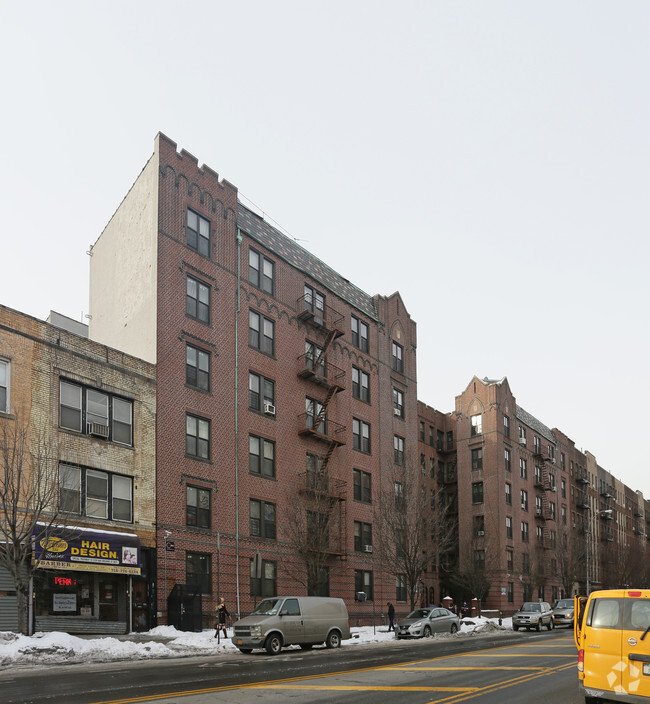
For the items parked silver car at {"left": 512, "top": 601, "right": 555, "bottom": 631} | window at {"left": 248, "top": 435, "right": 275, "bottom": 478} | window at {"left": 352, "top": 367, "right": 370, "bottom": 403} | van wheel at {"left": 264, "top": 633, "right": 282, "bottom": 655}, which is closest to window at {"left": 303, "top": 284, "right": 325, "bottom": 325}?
window at {"left": 352, "top": 367, "right": 370, "bottom": 403}

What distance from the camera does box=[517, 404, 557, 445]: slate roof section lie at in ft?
245

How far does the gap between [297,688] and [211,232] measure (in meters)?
25.9

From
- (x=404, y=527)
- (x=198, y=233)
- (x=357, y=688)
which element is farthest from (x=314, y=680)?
(x=404, y=527)

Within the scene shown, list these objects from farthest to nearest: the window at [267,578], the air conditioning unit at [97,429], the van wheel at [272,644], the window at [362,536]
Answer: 1. the window at [362,536]
2. the window at [267,578]
3. the air conditioning unit at [97,429]
4. the van wheel at [272,644]

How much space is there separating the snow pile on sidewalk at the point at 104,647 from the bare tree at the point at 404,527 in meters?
13.0

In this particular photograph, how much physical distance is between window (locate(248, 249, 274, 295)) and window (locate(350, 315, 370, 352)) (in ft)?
27.8

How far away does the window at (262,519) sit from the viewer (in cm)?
3700

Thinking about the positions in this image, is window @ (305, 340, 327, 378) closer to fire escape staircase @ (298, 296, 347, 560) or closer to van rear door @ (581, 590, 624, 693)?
fire escape staircase @ (298, 296, 347, 560)

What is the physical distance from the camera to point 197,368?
35.3m

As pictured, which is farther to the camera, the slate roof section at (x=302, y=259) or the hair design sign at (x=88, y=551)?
the slate roof section at (x=302, y=259)

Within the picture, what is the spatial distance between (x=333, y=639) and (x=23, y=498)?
11.3 m

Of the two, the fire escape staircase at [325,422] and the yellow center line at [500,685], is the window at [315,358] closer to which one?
the fire escape staircase at [325,422]

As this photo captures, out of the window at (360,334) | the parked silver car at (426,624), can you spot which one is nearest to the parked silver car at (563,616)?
the parked silver car at (426,624)

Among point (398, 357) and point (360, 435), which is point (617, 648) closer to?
point (360, 435)
